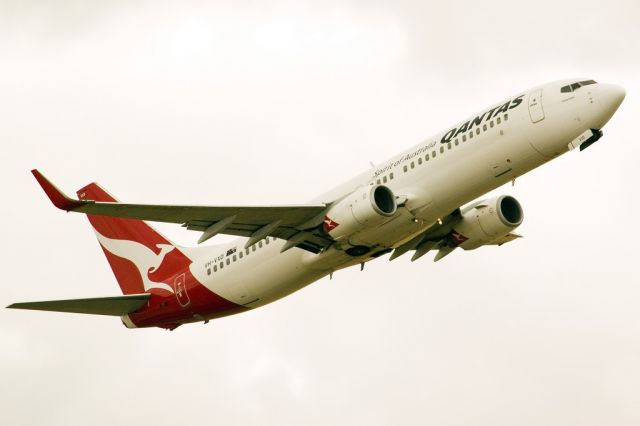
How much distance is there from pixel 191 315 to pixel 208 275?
2.07 meters

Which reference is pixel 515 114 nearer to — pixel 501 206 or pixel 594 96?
Answer: pixel 594 96

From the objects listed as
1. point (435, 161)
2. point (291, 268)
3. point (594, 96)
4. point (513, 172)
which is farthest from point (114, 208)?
point (594, 96)

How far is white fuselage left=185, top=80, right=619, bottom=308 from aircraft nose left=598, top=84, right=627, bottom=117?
36 millimetres

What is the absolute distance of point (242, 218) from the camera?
44188mm

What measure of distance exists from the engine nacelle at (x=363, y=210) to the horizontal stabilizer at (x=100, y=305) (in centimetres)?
1195

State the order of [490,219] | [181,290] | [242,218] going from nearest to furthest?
1. [242,218]
2. [490,219]
3. [181,290]

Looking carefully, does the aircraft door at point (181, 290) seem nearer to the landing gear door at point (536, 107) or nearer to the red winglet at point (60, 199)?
the red winglet at point (60, 199)

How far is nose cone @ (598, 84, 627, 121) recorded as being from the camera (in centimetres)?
4162

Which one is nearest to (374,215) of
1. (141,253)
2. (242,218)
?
(242,218)

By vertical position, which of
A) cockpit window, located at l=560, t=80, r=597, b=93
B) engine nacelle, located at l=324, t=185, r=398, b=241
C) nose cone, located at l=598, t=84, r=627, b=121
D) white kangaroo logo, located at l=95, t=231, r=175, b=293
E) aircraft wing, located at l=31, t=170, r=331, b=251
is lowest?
engine nacelle, located at l=324, t=185, r=398, b=241

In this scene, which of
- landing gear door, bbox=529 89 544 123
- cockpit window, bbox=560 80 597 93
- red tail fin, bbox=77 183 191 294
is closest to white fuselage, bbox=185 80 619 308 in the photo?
landing gear door, bbox=529 89 544 123

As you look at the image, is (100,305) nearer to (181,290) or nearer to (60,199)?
(181,290)

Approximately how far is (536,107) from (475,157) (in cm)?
286

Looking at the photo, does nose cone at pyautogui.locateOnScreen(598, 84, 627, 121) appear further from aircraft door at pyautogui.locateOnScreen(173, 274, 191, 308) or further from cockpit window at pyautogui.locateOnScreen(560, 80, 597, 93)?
aircraft door at pyautogui.locateOnScreen(173, 274, 191, 308)
